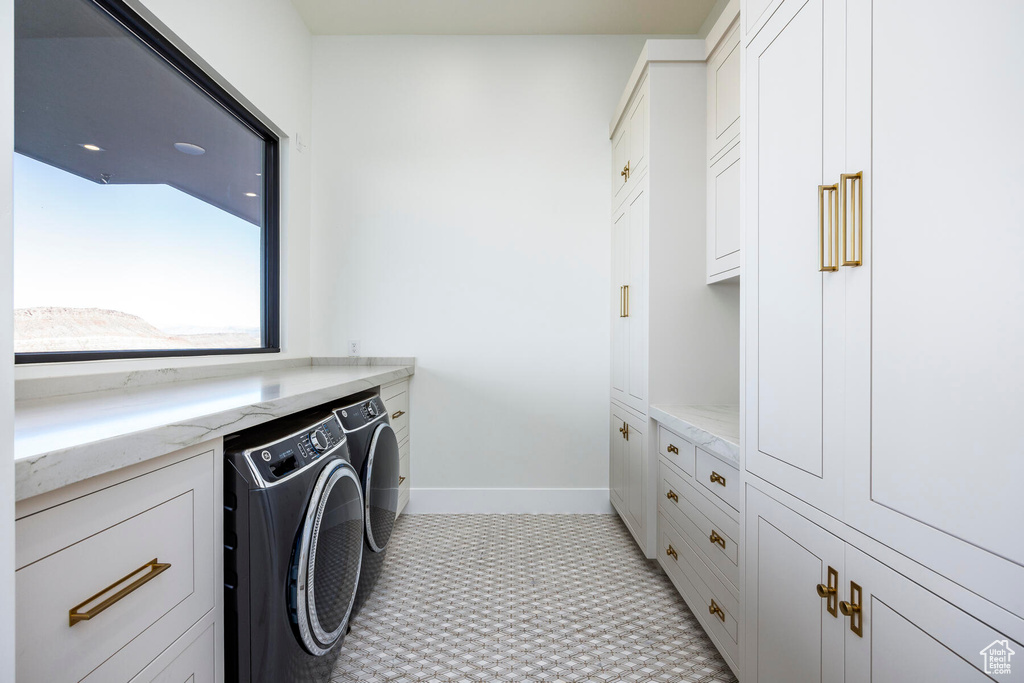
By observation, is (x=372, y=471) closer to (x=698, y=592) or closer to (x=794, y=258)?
(x=698, y=592)

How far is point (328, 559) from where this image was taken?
50.0 inches

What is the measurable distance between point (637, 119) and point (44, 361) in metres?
2.49

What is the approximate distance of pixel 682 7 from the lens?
107 inches

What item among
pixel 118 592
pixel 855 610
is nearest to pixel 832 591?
pixel 855 610

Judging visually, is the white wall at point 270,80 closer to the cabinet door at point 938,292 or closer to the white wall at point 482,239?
the white wall at point 482,239

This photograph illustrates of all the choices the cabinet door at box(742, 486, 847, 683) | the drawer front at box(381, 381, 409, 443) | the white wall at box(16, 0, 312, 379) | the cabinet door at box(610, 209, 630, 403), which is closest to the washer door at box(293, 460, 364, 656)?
the white wall at box(16, 0, 312, 379)

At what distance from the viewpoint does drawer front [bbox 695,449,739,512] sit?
55.3 inches

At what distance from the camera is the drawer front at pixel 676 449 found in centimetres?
175

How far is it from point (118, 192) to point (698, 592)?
94.9 inches

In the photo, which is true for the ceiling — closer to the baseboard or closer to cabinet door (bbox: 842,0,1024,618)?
cabinet door (bbox: 842,0,1024,618)

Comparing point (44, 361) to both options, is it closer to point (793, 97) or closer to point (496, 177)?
point (793, 97)

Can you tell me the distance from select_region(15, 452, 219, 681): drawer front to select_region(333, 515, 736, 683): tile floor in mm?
831

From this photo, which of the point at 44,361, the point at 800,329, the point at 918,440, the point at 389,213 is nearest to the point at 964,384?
the point at 918,440

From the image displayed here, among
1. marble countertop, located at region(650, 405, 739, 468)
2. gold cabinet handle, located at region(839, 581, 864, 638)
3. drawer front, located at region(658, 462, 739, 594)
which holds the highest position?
marble countertop, located at region(650, 405, 739, 468)
